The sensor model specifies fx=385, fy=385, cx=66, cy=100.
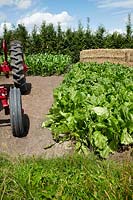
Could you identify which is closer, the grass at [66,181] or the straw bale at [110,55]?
the grass at [66,181]

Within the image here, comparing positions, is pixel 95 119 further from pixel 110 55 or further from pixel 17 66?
pixel 110 55

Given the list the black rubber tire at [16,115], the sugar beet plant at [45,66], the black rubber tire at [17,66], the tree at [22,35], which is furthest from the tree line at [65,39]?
the black rubber tire at [16,115]

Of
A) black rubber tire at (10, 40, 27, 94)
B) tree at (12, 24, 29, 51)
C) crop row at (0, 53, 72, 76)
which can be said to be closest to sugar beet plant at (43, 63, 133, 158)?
black rubber tire at (10, 40, 27, 94)

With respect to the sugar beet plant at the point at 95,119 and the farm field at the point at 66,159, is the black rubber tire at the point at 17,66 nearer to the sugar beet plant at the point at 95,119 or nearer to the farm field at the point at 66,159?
the farm field at the point at 66,159

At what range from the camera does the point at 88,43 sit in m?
18.6

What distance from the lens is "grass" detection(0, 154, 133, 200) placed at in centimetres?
325

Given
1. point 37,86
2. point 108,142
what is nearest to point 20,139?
point 108,142

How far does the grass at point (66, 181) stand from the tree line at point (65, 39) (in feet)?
45.8

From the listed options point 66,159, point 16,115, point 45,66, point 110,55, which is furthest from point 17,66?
point 110,55

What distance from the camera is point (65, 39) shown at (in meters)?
18.1

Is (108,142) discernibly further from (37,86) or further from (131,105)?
(37,86)

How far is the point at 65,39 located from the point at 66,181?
14.9 metres

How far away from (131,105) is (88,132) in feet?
2.32

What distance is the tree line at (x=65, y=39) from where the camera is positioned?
59.0ft
